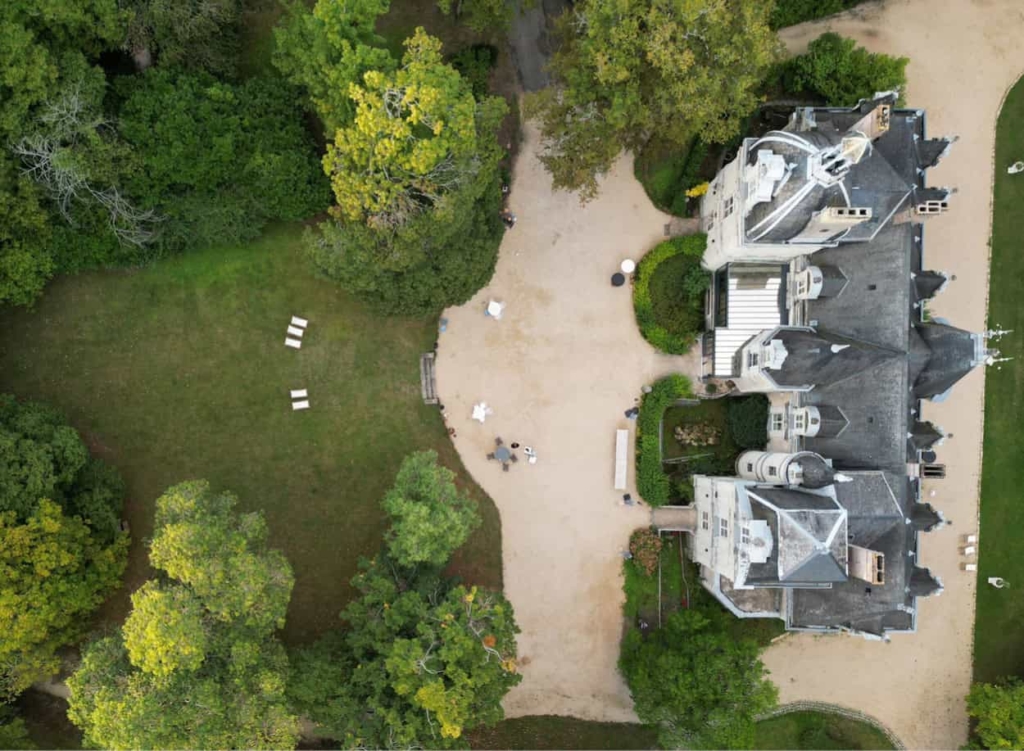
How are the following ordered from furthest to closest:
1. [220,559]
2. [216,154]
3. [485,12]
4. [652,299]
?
[652,299]
[485,12]
[216,154]
[220,559]

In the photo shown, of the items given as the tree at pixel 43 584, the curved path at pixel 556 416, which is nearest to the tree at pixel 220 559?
the tree at pixel 43 584

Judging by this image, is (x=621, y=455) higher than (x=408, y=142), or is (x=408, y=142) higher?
(x=408, y=142)

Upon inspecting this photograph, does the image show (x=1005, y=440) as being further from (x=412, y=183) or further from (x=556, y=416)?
(x=412, y=183)

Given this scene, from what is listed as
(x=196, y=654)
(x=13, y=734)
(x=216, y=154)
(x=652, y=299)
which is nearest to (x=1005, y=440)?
(x=652, y=299)

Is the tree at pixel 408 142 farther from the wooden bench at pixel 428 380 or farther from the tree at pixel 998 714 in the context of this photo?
the tree at pixel 998 714

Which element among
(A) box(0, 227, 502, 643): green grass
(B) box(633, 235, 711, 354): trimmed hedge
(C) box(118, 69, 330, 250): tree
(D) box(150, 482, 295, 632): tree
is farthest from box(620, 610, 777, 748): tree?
(C) box(118, 69, 330, 250): tree

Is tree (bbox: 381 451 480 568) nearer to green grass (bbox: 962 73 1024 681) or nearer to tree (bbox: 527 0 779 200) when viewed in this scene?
tree (bbox: 527 0 779 200)
